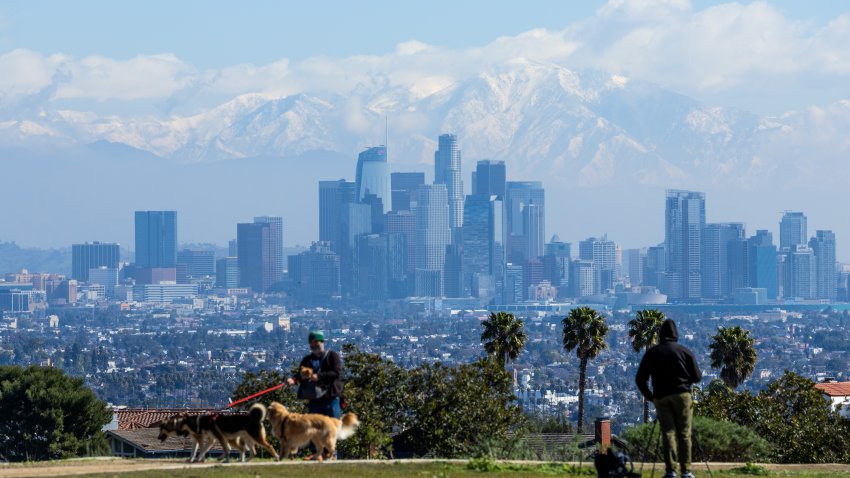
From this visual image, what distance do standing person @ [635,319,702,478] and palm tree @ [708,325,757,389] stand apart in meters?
48.3

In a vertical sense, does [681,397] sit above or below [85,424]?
above

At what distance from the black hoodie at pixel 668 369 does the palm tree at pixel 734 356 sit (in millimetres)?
48362

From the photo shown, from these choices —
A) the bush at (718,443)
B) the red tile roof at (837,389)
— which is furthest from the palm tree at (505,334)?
the bush at (718,443)

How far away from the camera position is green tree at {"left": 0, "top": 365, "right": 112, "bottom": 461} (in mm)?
47156

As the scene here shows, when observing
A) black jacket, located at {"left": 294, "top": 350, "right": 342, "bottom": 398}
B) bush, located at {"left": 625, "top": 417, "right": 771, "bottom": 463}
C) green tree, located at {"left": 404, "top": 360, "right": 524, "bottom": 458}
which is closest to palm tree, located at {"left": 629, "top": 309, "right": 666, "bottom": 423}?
green tree, located at {"left": 404, "top": 360, "right": 524, "bottom": 458}

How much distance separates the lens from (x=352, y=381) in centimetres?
3212

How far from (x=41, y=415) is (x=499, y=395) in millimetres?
20748

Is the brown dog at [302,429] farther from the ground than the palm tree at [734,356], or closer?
farther from the ground

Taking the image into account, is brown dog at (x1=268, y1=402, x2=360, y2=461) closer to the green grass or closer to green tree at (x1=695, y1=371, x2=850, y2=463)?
the green grass

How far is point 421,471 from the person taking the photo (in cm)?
1705

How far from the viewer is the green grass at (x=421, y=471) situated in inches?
643

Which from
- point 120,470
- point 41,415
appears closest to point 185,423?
point 120,470

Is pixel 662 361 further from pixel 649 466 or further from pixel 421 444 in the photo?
pixel 421 444

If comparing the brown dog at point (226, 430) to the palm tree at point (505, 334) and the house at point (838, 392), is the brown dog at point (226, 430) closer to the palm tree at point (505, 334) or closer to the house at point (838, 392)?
the palm tree at point (505, 334)
